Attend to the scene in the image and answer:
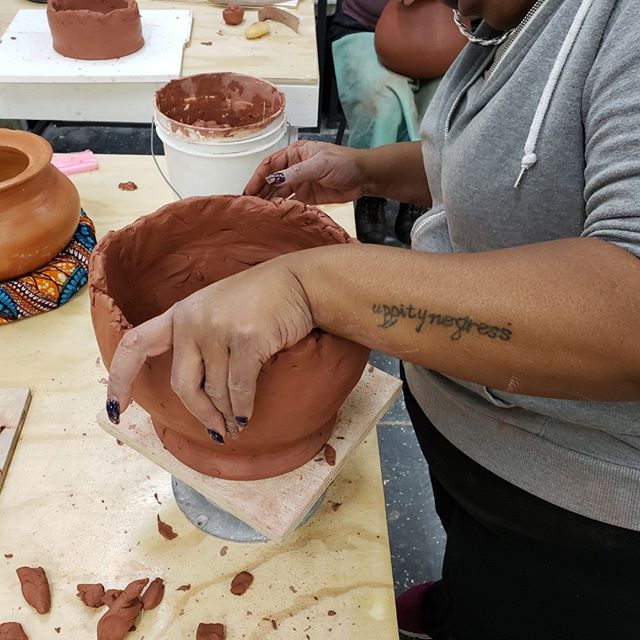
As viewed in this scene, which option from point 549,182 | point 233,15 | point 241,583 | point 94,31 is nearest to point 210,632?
point 241,583

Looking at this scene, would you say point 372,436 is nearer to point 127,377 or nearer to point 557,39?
point 127,377

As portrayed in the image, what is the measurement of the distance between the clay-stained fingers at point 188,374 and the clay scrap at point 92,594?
28 cm

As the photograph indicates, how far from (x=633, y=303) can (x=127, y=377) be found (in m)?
0.43

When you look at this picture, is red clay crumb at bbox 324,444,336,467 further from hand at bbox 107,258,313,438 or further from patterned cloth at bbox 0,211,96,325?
patterned cloth at bbox 0,211,96,325

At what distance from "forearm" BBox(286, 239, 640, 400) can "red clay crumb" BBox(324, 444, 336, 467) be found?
8.2 inches

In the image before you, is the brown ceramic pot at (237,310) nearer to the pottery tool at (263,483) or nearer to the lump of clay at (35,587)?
the pottery tool at (263,483)

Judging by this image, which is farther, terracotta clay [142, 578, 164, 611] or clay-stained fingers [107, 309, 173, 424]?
terracotta clay [142, 578, 164, 611]

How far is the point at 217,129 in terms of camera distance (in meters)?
1.14

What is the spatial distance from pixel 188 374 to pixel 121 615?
12.2 inches

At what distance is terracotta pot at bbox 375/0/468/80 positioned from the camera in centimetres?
205

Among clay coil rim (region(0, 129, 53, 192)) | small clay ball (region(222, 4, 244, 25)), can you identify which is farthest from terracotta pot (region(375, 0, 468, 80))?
clay coil rim (region(0, 129, 53, 192))

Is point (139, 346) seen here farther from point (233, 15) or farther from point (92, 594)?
point (233, 15)

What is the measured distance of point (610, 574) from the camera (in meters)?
0.80

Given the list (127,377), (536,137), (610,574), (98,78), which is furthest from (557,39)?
(98,78)
